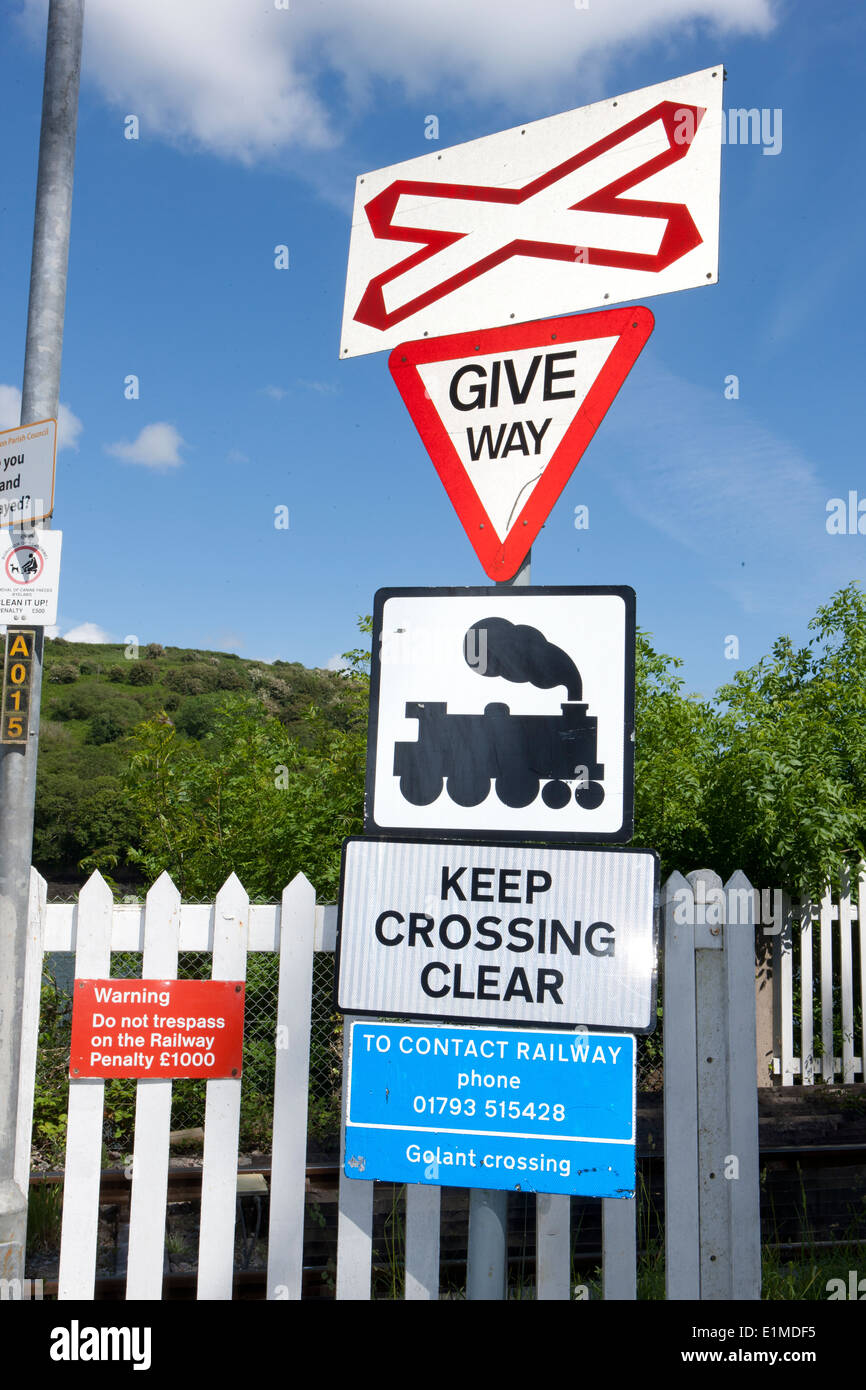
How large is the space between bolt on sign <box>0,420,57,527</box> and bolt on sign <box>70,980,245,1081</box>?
1.70 metres

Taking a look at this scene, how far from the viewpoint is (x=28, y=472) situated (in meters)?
3.60

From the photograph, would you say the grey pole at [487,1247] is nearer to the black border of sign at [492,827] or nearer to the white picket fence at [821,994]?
the black border of sign at [492,827]

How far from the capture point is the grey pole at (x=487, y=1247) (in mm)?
2271

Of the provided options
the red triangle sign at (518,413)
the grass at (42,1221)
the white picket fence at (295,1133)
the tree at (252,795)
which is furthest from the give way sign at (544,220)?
the tree at (252,795)

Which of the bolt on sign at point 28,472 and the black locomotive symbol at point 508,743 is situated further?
the bolt on sign at point 28,472

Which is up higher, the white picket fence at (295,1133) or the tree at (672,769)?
the tree at (672,769)

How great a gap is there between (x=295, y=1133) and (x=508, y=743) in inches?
67.5

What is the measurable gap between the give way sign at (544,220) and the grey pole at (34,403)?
1.48 meters

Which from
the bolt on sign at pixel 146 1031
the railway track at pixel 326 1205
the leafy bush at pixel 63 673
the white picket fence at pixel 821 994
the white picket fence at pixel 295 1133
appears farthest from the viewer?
the leafy bush at pixel 63 673

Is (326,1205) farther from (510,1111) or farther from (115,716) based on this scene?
(115,716)

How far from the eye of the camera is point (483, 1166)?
2291 mm
